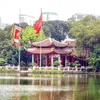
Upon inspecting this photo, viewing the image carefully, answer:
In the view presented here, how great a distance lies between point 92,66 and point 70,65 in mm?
3674

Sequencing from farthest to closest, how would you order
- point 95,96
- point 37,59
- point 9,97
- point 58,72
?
point 37,59 < point 58,72 < point 95,96 < point 9,97

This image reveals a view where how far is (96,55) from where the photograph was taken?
62.7m

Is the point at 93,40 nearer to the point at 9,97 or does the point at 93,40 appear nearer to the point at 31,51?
the point at 31,51

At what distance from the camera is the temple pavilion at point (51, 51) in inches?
2591

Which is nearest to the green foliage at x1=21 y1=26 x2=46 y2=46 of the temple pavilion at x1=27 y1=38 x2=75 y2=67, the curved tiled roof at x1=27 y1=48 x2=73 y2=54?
the temple pavilion at x1=27 y1=38 x2=75 y2=67

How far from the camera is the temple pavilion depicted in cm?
6581

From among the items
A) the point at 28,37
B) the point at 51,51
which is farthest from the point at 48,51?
the point at 28,37

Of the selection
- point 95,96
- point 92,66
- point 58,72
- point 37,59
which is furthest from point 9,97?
point 37,59

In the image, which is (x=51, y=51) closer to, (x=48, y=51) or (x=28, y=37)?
(x=48, y=51)

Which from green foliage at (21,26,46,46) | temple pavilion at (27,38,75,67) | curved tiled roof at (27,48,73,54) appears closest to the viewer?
curved tiled roof at (27,48,73,54)

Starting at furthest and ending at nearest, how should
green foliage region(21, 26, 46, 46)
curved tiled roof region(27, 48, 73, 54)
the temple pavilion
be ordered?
green foliage region(21, 26, 46, 46) < the temple pavilion < curved tiled roof region(27, 48, 73, 54)

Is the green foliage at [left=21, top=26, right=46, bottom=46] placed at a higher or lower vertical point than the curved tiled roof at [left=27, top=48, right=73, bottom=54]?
higher

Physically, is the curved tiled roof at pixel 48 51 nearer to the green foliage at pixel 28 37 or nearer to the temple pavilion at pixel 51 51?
the temple pavilion at pixel 51 51

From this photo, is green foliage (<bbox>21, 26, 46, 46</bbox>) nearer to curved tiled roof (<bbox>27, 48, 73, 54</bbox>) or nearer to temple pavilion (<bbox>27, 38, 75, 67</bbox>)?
temple pavilion (<bbox>27, 38, 75, 67</bbox>)
